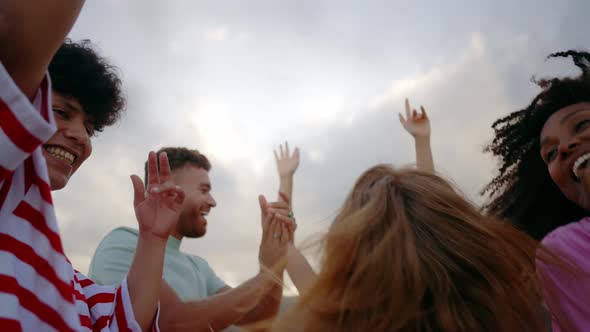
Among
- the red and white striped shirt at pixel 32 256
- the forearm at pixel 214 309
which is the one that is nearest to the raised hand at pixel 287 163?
the forearm at pixel 214 309

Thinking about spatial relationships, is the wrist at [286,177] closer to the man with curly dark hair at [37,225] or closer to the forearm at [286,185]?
the forearm at [286,185]

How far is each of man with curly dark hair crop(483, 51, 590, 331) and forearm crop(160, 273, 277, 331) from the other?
147 cm

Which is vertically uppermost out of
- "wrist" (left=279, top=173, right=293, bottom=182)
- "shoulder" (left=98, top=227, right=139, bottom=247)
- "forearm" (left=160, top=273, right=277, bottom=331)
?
"wrist" (left=279, top=173, right=293, bottom=182)

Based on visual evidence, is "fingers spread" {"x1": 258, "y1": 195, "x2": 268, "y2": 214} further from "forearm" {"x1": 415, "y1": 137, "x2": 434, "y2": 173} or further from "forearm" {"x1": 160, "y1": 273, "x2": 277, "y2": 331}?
"forearm" {"x1": 415, "y1": 137, "x2": 434, "y2": 173}

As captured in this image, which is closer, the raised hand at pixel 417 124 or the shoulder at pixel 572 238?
the shoulder at pixel 572 238

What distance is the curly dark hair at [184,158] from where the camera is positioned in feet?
14.2

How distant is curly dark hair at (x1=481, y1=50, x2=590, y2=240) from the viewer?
9.43 feet

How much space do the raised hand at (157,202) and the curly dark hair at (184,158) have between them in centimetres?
249

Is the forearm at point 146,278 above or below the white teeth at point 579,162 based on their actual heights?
below

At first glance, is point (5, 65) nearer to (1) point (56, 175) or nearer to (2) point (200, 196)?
(1) point (56, 175)

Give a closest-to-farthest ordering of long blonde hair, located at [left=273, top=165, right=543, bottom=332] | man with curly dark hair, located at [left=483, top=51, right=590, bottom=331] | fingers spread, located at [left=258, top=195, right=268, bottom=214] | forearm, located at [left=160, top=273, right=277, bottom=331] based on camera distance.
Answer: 1. long blonde hair, located at [left=273, top=165, right=543, bottom=332]
2. man with curly dark hair, located at [left=483, top=51, right=590, bottom=331]
3. forearm, located at [left=160, top=273, right=277, bottom=331]
4. fingers spread, located at [left=258, top=195, right=268, bottom=214]

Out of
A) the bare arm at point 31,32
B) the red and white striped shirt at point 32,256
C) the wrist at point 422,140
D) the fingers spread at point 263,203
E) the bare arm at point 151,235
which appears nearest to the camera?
the bare arm at point 31,32

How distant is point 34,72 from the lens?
78cm

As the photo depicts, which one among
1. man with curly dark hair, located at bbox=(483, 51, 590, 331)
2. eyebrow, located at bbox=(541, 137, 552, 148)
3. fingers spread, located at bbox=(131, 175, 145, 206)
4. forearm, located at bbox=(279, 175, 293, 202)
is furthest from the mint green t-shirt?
eyebrow, located at bbox=(541, 137, 552, 148)
